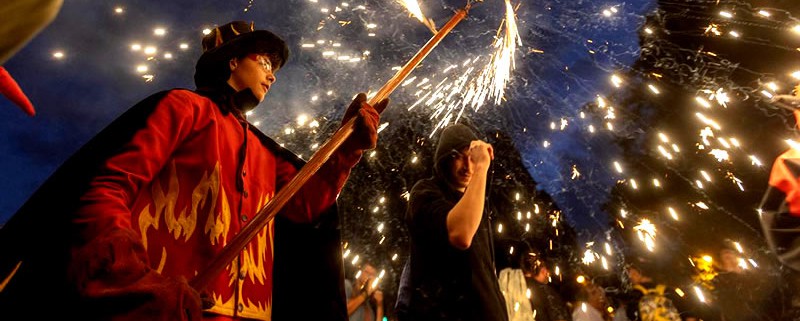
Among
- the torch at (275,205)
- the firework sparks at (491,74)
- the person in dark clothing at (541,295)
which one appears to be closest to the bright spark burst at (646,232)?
the person in dark clothing at (541,295)

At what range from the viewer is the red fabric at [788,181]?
15.3ft

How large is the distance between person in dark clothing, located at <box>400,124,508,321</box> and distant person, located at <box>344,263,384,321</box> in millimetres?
5235

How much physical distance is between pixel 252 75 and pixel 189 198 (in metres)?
1.11

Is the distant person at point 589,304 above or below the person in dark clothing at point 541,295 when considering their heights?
below

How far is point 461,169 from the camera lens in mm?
3469

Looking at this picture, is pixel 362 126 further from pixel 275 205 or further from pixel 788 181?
pixel 788 181

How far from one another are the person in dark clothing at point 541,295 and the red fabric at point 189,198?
6789 mm

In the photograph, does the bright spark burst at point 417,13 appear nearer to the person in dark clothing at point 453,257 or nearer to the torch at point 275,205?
the torch at point 275,205

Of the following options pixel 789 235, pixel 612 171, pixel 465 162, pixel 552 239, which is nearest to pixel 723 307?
pixel 789 235

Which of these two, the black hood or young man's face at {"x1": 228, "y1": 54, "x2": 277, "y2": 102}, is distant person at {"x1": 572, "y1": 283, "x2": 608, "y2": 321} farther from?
young man's face at {"x1": 228, "y1": 54, "x2": 277, "y2": 102}

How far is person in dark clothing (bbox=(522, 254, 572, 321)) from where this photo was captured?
7.45 meters

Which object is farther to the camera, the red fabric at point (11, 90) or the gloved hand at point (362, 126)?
the gloved hand at point (362, 126)

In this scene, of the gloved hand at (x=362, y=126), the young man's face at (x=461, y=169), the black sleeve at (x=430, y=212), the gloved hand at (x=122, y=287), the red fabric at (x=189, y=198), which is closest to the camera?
the gloved hand at (x=122, y=287)

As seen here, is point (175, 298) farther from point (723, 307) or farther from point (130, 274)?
point (723, 307)
